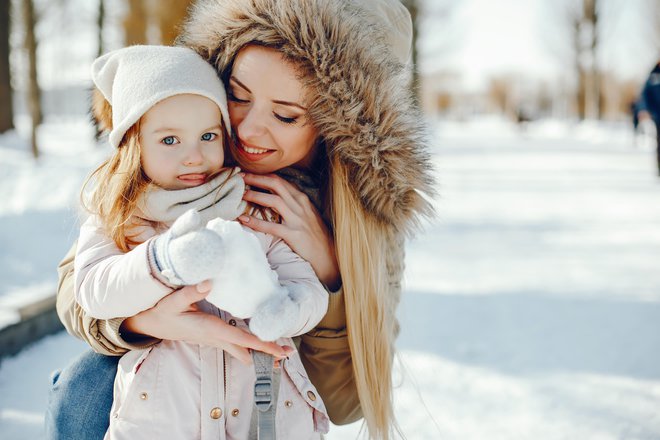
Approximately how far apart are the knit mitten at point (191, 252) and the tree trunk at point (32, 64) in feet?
31.7

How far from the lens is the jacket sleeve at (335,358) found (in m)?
1.86

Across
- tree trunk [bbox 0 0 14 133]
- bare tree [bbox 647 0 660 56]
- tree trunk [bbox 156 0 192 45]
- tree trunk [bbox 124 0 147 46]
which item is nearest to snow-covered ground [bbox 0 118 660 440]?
tree trunk [bbox 156 0 192 45]

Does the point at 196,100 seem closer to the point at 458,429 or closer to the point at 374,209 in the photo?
the point at 374,209

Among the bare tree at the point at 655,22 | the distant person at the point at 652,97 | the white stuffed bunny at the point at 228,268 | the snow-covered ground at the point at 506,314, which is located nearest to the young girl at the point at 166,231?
the white stuffed bunny at the point at 228,268

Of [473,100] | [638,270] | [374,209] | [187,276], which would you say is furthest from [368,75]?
[473,100]

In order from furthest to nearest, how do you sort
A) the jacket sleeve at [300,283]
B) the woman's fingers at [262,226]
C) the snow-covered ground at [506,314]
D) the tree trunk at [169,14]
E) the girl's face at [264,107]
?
the tree trunk at [169,14] → the snow-covered ground at [506,314] → the girl's face at [264,107] → the woman's fingers at [262,226] → the jacket sleeve at [300,283]

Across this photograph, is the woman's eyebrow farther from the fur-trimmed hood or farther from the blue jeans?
the blue jeans

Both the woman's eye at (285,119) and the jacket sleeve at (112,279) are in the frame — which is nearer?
the jacket sleeve at (112,279)

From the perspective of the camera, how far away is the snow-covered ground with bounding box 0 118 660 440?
2.74 meters

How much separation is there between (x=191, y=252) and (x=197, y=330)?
1.14 ft

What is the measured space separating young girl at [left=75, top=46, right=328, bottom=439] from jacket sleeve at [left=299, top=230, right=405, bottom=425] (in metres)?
0.24

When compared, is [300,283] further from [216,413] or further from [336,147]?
[336,147]

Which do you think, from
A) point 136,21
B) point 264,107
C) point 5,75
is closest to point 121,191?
point 264,107

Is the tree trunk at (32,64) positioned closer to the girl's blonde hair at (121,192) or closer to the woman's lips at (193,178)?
the girl's blonde hair at (121,192)
